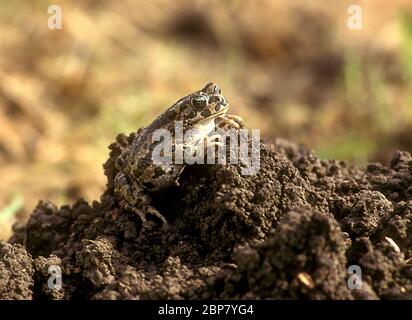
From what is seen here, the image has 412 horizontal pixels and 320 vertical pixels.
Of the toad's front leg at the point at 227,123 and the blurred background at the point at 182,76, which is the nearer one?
the toad's front leg at the point at 227,123

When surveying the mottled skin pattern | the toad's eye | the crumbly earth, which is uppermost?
the toad's eye

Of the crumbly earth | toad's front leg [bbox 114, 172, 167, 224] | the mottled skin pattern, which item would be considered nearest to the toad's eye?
the mottled skin pattern

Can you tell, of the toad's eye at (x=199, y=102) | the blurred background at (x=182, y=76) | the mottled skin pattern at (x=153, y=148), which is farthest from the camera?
the blurred background at (x=182, y=76)

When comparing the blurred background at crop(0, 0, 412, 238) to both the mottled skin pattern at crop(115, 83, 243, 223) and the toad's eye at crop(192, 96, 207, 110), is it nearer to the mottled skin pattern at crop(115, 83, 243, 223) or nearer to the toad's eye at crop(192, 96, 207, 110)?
the mottled skin pattern at crop(115, 83, 243, 223)

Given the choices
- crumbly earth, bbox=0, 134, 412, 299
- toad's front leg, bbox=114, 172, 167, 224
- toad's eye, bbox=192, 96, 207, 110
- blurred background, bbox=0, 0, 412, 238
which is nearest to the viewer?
crumbly earth, bbox=0, 134, 412, 299

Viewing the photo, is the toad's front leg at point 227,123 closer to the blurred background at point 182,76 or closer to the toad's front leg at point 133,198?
the toad's front leg at point 133,198

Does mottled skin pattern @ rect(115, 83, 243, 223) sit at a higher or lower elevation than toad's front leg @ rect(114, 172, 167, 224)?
higher

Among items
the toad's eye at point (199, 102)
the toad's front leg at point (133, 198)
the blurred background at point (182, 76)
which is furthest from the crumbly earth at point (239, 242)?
the blurred background at point (182, 76)
